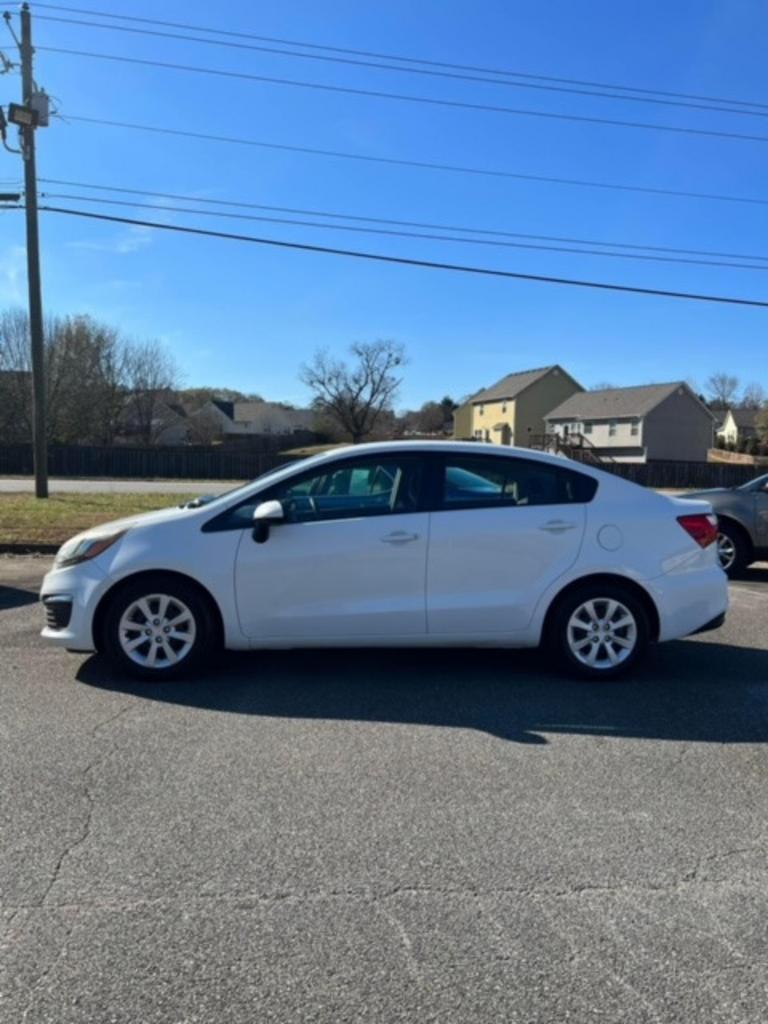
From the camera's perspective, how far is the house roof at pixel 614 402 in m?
59.7

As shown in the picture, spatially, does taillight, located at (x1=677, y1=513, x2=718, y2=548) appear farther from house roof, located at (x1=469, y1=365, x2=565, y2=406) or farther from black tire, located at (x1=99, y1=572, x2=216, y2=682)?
house roof, located at (x1=469, y1=365, x2=565, y2=406)

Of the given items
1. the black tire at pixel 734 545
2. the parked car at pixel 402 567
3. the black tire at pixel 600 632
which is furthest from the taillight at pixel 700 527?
the black tire at pixel 734 545

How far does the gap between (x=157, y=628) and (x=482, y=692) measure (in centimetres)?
223

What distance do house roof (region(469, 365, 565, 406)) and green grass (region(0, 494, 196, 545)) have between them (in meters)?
53.5

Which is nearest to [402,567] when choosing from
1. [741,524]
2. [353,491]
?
[353,491]

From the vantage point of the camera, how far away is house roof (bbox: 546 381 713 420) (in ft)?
196

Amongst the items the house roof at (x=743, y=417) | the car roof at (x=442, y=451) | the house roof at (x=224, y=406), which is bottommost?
the car roof at (x=442, y=451)

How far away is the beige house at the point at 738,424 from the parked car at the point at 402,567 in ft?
310

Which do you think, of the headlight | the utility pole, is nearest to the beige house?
the utility pole

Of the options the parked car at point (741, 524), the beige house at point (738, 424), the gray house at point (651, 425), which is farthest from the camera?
the beige house at point (738, 424)

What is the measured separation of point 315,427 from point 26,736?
Result: 3372 inches

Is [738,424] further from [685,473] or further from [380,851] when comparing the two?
[380,851]

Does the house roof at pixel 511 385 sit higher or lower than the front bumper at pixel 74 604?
higher

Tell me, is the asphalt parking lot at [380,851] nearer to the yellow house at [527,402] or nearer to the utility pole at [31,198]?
the utility pole at [31,198]
